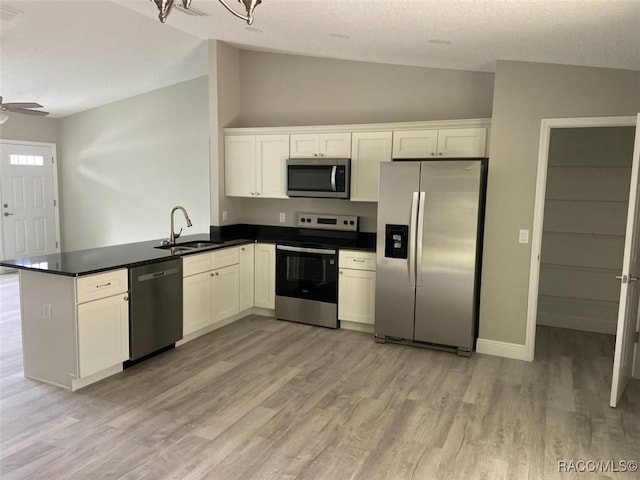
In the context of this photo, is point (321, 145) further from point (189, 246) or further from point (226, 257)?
point (189, 246)

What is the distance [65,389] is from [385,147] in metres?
3.45

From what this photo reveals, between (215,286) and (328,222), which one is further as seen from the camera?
(328,222)

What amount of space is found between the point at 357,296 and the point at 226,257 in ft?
4.59

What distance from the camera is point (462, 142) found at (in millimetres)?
4289

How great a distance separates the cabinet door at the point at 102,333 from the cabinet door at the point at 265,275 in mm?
1777

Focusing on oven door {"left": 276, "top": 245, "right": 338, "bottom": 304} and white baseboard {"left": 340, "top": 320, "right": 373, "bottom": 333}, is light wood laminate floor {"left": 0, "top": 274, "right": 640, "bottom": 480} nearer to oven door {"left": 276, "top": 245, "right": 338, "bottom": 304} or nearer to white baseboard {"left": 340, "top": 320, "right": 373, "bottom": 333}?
white baseboard {"left": 340, "top": 320, "right": 373, "bottom": 333}

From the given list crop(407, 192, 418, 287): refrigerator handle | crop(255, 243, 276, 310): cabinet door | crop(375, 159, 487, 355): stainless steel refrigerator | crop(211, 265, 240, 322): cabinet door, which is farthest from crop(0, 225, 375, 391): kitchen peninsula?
crop(407, 192, 418, 287): refrigerator handle

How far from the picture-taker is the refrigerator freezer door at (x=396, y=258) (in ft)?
13.5

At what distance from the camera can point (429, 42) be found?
11.7 ft

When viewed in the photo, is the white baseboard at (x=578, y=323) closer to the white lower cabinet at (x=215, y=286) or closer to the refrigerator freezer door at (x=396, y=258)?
the refrigerator freezer door at (x=396, y=258)

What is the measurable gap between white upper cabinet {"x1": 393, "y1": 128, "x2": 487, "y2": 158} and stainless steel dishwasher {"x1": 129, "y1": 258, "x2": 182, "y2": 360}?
2.38 meters

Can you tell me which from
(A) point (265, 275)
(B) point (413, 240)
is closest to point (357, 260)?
(B) point (413, 240)

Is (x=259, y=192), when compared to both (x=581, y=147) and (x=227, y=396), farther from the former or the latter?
(x=581, y=147)

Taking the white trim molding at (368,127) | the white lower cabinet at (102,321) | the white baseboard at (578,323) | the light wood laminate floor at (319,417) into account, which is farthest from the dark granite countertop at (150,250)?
the white baseboard at (578,323)
